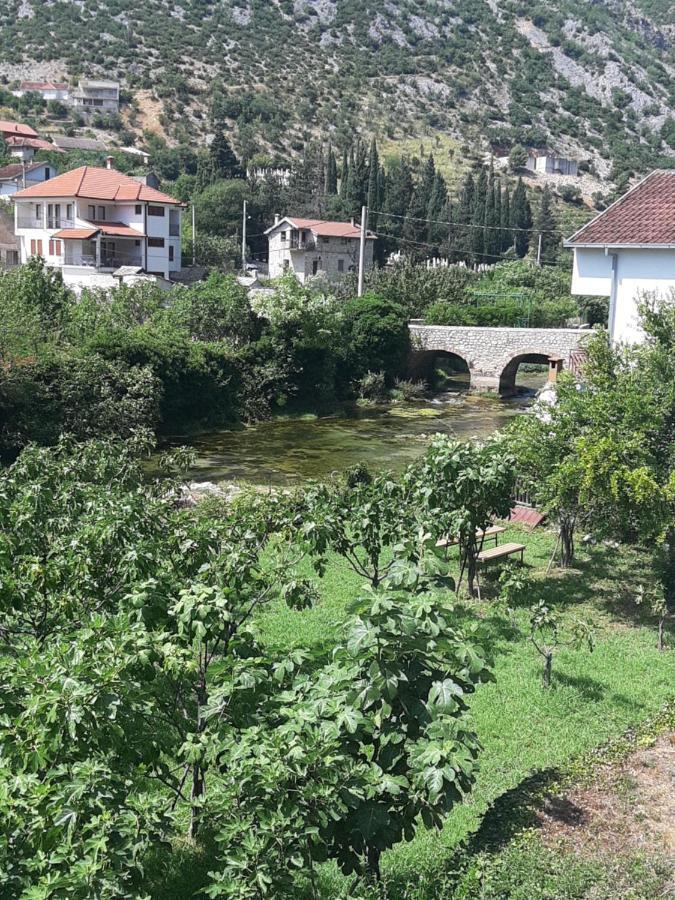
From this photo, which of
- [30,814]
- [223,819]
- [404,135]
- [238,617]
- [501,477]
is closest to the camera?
[30,814]

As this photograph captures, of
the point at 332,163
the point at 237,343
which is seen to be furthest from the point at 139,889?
the point at 332,163

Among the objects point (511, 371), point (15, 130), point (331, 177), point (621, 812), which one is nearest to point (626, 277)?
point (621, 812)

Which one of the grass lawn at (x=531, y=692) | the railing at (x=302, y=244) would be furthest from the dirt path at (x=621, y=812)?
the railing at (x=302, y=244)

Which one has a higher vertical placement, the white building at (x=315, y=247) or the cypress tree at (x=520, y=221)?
the cypress tree at (x=520, y=221)

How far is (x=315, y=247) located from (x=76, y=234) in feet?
69.2

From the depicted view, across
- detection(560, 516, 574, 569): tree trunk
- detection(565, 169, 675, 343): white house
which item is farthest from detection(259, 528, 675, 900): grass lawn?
detection(565, 169, 675, 343): white house

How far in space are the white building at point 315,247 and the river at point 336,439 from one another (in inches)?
1022

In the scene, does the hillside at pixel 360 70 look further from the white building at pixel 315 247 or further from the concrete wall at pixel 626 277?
the concrete wall at pixel 626 277

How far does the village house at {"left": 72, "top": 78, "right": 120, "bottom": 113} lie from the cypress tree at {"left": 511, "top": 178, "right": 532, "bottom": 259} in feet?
182

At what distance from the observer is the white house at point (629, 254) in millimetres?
21578

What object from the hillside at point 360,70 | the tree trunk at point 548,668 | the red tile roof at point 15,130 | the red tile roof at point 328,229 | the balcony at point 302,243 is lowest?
the tree trunk at point 548,668

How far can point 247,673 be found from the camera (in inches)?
283

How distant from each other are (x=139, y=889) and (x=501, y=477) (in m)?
10.2

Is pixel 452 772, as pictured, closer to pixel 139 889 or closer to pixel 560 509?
pixel 139 889
